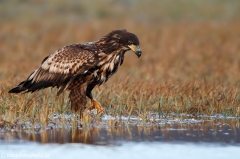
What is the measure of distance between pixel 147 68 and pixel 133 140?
965 centimetres

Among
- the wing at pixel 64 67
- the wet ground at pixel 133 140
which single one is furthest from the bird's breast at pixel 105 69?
the wet ground at pixel 133 140

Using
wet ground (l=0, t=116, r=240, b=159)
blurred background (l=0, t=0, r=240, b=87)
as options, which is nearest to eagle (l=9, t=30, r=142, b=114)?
wet ground (l=0, t=116, r=240, b=159)

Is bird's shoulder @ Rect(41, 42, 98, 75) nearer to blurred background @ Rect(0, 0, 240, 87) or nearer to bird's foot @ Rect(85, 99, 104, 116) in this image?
bird's foot @ Rect(85, 99, 104, 116)

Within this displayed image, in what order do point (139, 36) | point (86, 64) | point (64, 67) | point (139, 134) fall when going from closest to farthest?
point (139, 134) < point (86, 64) < point (64, 67) < point (139, 36)

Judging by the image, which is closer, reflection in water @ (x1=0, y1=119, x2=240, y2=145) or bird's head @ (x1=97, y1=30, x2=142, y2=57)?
reflection in water @ (x1=0, y1=119, x2=240, y2=145)

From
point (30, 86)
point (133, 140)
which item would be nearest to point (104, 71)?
point (30, 86)

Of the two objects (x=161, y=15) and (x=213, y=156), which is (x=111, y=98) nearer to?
(x=213, y=156)

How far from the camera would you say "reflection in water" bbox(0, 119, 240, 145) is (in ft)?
25.6

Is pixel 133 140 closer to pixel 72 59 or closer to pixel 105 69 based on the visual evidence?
pixel 105 69

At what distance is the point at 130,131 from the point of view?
332 inches

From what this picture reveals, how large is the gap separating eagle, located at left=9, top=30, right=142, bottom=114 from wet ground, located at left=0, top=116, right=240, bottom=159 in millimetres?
602

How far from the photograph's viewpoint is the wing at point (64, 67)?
9445mm

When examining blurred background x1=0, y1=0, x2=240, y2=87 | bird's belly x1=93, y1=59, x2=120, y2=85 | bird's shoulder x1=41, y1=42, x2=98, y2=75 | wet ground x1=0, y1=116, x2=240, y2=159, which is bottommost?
wet ground x1=0, y1=116, x2=240, y2=159

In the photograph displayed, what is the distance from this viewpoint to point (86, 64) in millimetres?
9398
